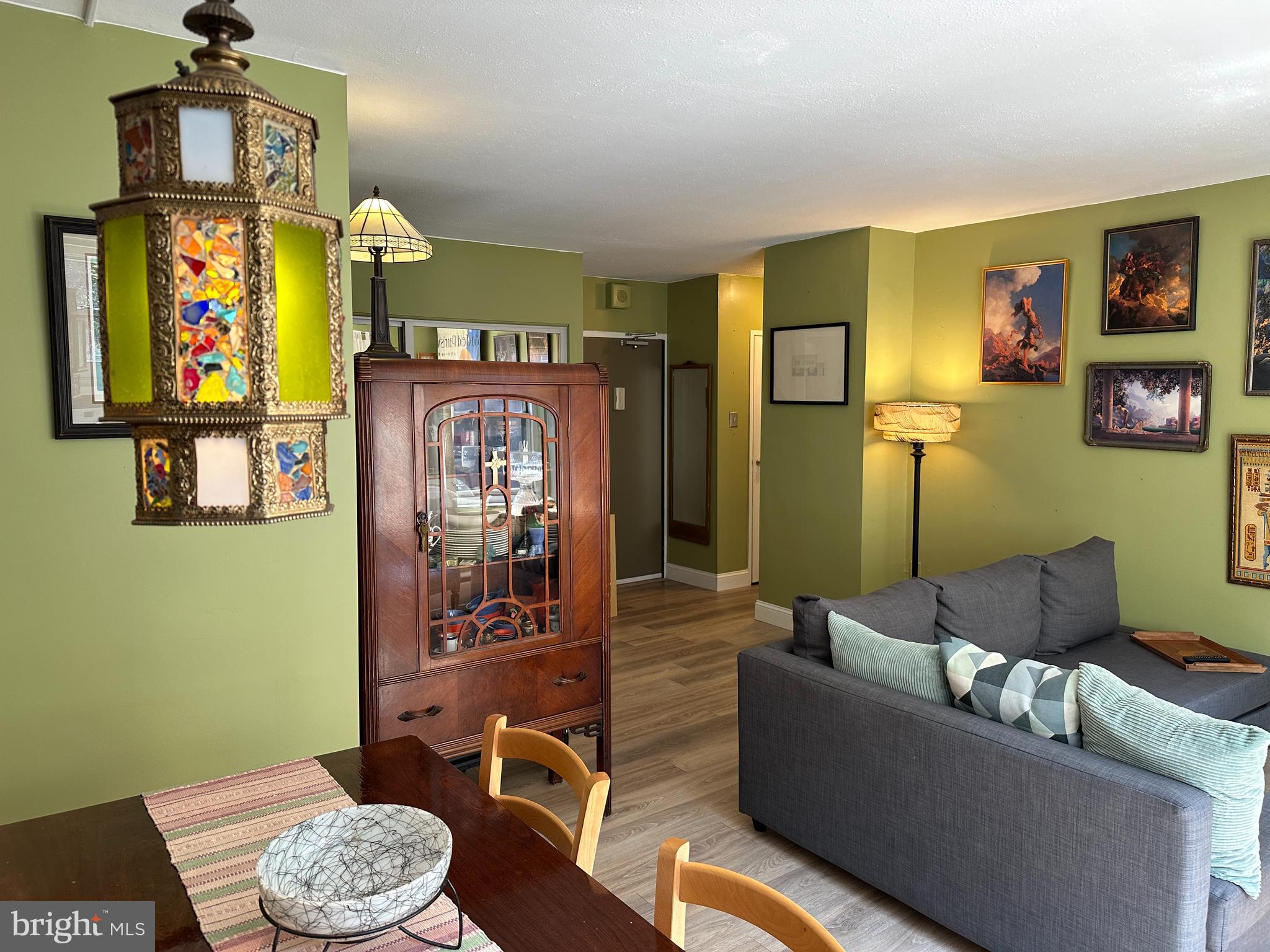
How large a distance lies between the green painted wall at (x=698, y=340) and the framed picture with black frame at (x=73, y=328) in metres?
4.91

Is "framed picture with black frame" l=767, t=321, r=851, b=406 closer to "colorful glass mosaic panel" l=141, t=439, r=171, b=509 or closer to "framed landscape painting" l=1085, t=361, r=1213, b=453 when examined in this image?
"framed landscape painting" l=1085, t=361, r=1213, b=453

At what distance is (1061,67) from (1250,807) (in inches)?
78.2

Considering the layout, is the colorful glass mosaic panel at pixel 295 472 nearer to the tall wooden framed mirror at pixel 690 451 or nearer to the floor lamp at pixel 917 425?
the floor lamp at pixel 917 425

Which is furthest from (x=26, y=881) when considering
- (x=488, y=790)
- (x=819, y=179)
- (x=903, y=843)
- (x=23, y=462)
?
(x=819, y=179)

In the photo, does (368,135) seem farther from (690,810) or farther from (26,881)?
(690,810)

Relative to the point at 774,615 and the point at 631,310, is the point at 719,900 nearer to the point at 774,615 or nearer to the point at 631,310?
the point at 774,615

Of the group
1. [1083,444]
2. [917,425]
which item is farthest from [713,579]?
[1083,444]

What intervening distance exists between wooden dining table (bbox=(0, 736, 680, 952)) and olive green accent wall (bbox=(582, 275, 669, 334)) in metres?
5.38

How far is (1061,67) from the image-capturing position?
2.40 meters

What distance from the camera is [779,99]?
265cm

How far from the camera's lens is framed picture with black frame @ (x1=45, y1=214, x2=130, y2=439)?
2.15 meters

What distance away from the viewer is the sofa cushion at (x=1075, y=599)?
361cm

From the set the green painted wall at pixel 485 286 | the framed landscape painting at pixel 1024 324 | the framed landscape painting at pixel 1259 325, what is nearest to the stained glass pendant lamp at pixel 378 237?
the green painted wall at pixel 485 286

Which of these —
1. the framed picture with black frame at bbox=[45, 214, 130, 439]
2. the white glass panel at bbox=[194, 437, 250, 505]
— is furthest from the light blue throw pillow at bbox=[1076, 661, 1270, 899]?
the framed picture with black frame at bbox=[45, 214, 130, 439]
